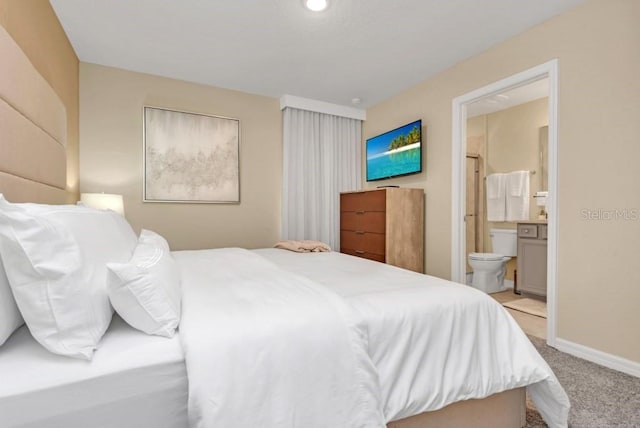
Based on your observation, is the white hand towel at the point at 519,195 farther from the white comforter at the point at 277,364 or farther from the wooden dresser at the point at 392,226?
the white comforter at the point at 277,364

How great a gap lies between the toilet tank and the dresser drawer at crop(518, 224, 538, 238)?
0.31 m

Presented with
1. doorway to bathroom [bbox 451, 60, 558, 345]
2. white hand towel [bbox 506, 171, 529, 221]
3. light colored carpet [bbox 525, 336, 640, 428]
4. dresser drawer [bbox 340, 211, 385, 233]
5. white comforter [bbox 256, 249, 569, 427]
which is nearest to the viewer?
white comforter [bbox 256, 249, 569, 427]

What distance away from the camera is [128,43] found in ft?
8.87

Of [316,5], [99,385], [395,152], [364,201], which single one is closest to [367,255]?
[364,201]

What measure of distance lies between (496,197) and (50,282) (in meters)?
4.82

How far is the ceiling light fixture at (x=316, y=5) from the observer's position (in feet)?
7.14

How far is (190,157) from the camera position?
11.4ft

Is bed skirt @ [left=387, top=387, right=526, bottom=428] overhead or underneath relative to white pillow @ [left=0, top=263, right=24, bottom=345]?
underneath

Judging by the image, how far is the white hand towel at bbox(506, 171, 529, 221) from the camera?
412cm

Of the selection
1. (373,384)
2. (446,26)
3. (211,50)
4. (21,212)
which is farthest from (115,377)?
(446,26)

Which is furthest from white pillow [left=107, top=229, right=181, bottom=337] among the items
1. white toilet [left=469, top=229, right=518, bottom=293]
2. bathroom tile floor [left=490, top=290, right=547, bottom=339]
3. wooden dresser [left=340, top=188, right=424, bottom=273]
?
white toilet [left=469, top=229, right=518, bottom=293]

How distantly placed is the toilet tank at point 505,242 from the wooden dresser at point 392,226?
5.14ft

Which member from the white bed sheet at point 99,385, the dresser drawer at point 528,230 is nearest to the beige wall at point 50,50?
the white bed sheet at point 99,385

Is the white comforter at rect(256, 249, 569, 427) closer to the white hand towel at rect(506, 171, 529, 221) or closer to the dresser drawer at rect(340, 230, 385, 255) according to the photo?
the dresser drawer at rect(340, 230, 385, 255)
